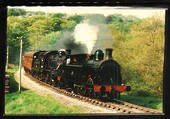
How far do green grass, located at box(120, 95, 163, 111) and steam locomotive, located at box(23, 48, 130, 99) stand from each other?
359 mm

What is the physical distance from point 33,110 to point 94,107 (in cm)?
216

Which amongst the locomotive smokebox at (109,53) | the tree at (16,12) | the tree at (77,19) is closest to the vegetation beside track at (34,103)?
the locomotive smokebox at (109,53)

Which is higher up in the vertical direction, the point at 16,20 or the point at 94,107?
the point at 16,20

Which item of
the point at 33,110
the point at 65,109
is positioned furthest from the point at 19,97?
the point at 65,109

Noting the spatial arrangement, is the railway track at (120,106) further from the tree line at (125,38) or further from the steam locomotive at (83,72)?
the tree line at (125,38)

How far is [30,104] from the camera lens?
9.30 meters

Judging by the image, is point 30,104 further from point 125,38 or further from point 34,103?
point 125,38

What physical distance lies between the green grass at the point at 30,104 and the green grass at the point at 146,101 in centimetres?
171

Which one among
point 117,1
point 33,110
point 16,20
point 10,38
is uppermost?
point 117,1

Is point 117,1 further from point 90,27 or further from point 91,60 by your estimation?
point 91,60

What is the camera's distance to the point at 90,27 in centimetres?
945

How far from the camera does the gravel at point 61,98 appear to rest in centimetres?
909

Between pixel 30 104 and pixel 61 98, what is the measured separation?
43.9 inches

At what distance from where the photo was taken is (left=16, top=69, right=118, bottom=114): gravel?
9094mm
